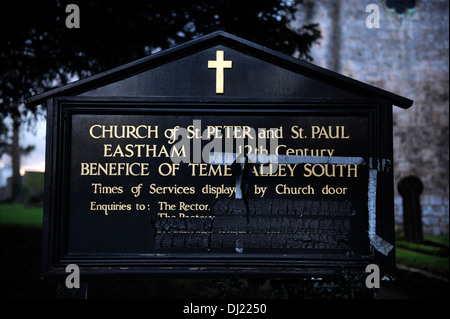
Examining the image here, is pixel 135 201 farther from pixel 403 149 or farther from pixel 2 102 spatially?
pixel 403 149

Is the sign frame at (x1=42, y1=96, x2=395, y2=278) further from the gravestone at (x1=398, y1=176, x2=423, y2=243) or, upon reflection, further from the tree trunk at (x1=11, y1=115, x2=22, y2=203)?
the tree trunk at (x1=11, y1=115, x2=22, y2=203)

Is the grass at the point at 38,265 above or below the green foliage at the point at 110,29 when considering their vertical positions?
below

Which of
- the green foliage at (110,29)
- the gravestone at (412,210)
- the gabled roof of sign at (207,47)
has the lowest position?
the gravestone at (412,210)

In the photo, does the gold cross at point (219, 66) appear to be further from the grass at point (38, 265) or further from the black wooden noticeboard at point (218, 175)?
the grass at point (38, 265)

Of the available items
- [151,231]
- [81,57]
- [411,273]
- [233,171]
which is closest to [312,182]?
[233,171]

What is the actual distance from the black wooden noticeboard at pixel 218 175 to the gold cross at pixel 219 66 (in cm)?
1

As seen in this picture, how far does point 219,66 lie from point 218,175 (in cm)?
92

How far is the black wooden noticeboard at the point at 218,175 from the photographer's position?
9.80 feet

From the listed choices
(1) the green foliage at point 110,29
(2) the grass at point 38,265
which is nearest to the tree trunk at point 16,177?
(2) the grass at point 38,265

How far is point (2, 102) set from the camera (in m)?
6.75

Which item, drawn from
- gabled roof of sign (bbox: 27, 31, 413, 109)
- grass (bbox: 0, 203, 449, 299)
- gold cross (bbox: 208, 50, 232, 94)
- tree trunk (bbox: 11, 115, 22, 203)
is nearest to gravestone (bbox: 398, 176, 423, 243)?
grass (bbox: 0, 203, 449, 299)

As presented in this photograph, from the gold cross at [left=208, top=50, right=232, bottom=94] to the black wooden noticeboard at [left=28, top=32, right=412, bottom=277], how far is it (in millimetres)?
12

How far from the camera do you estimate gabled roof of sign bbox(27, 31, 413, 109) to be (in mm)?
3033

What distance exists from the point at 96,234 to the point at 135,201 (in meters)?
0.42
